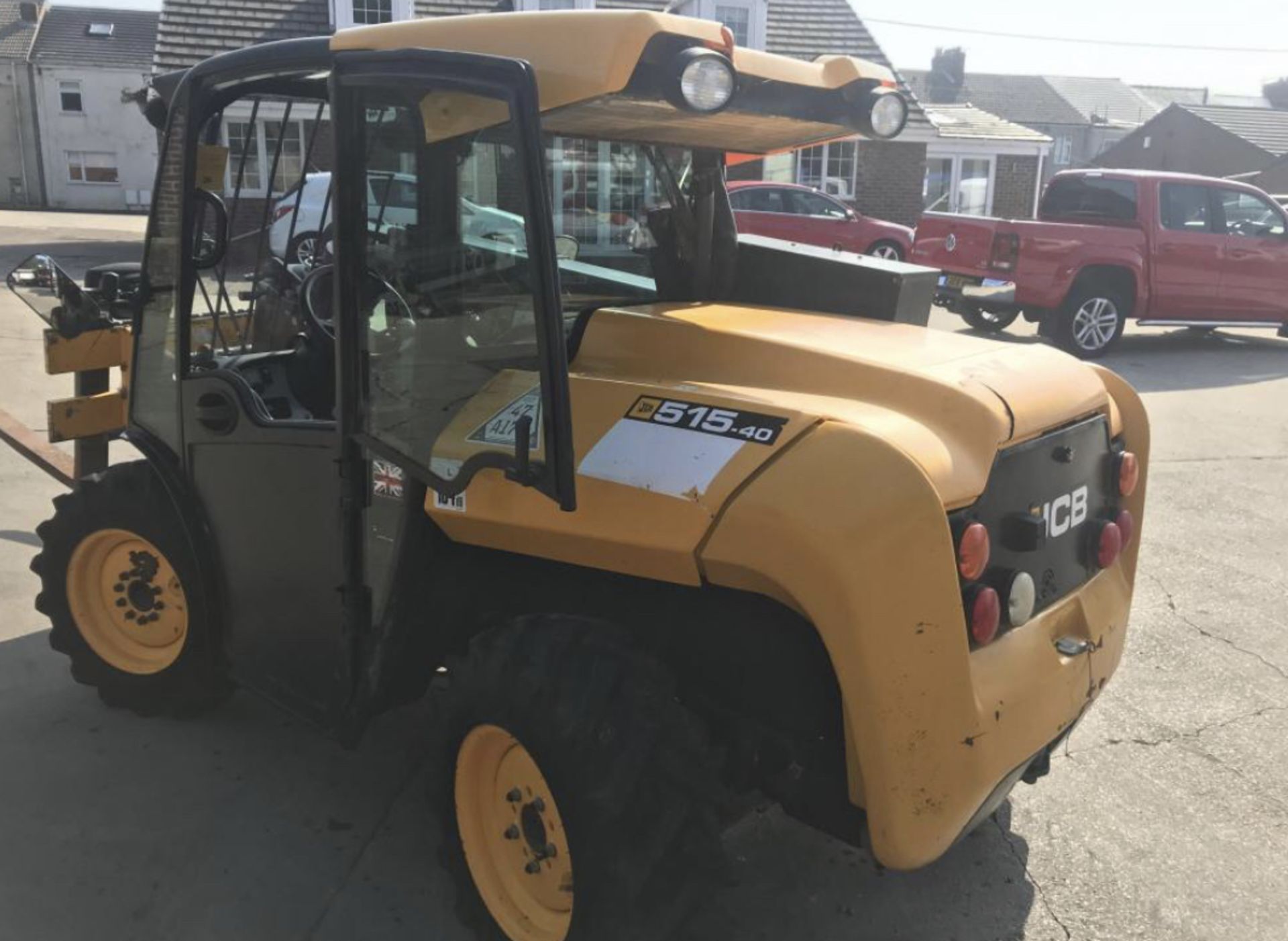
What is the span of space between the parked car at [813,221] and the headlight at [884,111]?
13840 millimetres

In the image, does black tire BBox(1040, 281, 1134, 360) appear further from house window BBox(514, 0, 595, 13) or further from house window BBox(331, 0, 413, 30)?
house window BBox(331, 0, 413, 30)

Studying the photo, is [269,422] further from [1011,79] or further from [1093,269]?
[1011,79]

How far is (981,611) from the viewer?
2230 mm

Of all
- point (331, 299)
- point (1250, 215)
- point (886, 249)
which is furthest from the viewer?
point (886, 249)

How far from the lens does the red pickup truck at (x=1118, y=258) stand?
1155 centimetres

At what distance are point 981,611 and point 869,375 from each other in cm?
57

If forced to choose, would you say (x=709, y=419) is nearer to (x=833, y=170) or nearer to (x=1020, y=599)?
(x=1020, y=599)

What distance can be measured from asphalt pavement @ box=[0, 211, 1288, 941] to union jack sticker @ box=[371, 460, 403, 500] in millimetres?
1085

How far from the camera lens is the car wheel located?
1798 centimetres

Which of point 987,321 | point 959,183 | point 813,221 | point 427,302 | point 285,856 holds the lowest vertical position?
point 987,321

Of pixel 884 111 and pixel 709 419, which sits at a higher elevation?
pixel 884 111

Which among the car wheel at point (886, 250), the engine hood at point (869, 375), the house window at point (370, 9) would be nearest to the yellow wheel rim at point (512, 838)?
the engine hood at point (869, 375)

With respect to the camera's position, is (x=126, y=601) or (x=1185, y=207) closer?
(x=126, y=601)

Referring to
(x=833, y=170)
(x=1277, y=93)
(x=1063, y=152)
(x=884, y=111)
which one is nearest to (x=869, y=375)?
(x=884, y=111)
